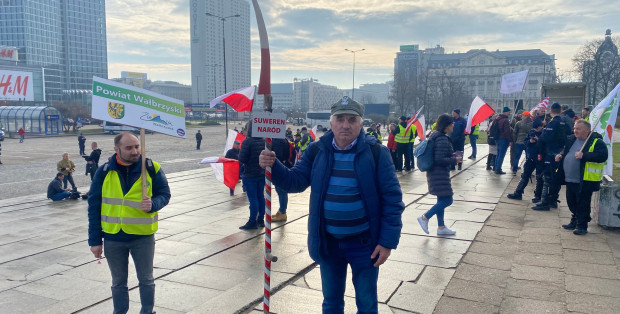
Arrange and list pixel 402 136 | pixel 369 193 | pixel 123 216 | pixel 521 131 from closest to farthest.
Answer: pixel 369 193
pixel 123 216
pixel 521 131
pixel 402 136

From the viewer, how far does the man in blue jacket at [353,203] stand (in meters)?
2.88

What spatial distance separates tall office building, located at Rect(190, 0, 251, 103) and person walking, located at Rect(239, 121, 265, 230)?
95490 millimetres

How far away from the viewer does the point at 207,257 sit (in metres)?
5.71

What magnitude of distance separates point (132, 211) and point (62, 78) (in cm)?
13476

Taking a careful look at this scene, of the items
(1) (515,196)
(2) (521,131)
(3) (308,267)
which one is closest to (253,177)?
(3) (308,267)

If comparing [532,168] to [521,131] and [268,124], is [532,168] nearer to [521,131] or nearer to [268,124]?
[521,131]

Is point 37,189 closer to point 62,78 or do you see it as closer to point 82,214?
point 82,214

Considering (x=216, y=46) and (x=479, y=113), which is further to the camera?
(x=216, y=46)

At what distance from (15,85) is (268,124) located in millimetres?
66847

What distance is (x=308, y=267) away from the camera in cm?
521

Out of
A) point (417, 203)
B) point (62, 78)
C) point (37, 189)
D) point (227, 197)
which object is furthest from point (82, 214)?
point (62, 78)

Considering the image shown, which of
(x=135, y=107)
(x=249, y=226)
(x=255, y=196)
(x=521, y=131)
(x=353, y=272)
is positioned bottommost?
(x=249, y=226)

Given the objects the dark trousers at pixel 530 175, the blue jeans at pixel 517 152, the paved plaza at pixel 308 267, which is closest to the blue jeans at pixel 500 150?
the blue jeans at pixel 517 152

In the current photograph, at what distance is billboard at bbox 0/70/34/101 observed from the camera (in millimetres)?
55953
